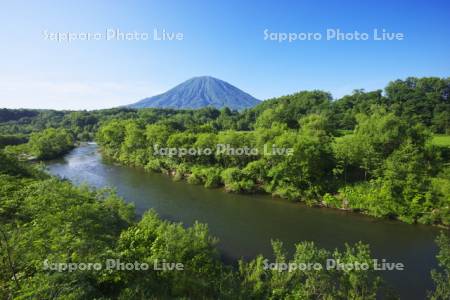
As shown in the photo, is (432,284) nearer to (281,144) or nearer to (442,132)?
(281,144)

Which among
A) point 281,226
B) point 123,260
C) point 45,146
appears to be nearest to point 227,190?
point 281,226

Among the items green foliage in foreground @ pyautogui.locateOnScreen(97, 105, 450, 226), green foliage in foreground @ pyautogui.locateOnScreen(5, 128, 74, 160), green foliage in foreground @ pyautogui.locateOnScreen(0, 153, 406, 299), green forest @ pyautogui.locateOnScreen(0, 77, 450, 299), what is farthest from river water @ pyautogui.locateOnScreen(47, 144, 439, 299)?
green foliage in foreground @ pyautogui.locateOnScreen(5, 128, 74, 160)

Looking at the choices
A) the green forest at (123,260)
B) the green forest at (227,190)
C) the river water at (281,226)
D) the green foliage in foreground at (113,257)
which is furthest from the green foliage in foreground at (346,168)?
the green foliage in foreground at (113,257)

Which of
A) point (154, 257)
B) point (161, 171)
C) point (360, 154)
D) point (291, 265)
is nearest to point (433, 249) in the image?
point (360, 154)

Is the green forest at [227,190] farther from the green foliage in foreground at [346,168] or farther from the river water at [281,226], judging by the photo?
the river water at [281,226]

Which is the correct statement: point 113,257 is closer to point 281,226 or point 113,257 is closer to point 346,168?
point 281,226

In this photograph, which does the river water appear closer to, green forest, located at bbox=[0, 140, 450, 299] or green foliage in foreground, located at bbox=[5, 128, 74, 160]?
green forest, located at bbox=[0, 140, 450, 299]

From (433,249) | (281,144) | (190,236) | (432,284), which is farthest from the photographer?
(281,144)
